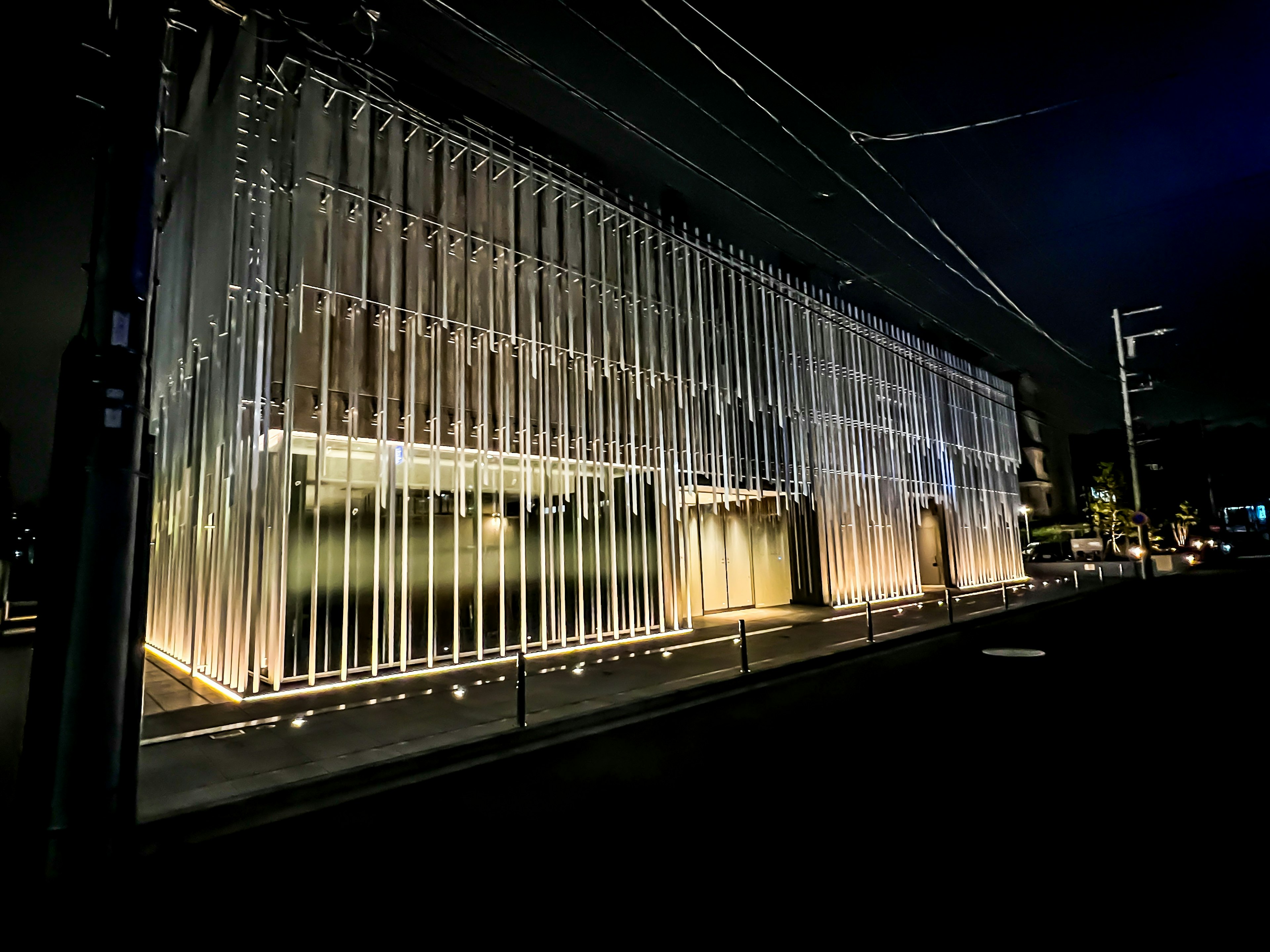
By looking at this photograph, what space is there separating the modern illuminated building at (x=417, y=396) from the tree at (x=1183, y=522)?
147 feet

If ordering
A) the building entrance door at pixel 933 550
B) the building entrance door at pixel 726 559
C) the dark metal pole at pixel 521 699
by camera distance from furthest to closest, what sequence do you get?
1. the building entrance door at pixel 933 550
2. the building entrance door at pixel 726 559
3. the dark metal pole at pixel 521 699

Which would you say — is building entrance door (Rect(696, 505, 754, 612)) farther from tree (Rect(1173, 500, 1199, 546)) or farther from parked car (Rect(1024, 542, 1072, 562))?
tree (Rect(1173, 500, 1199, 546))

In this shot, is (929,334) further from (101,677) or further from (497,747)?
(101,677)

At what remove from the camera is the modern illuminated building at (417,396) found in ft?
33.5

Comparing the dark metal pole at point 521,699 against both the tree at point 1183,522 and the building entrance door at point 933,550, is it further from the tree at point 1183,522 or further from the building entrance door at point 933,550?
the tree at point 1183,522

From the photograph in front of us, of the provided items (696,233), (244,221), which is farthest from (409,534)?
(696,233)

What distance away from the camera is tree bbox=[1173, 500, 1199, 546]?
1842 inches

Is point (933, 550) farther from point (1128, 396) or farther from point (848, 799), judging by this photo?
point (848, 799)

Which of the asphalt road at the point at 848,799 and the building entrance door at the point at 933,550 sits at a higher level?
the building entrance door at the point at 933,550

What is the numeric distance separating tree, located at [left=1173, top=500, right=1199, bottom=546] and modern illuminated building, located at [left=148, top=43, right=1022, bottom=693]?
147 feet

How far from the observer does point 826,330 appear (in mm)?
21688

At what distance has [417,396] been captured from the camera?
38.8 ft

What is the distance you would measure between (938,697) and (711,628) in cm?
849

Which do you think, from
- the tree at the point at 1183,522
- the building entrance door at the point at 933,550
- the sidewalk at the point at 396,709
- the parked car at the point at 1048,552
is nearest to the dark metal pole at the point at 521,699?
the sidewalk at the point at 396,709
